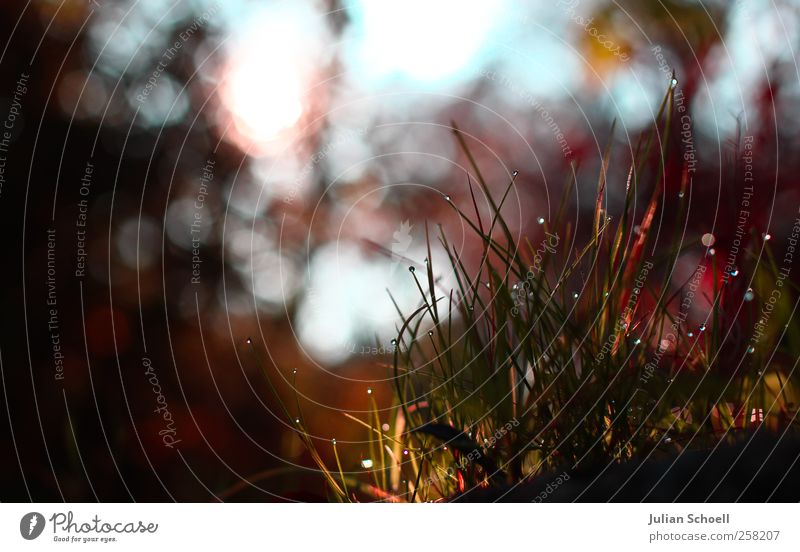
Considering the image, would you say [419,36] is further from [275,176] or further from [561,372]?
[561,372]

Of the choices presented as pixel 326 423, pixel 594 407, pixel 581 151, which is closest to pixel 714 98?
pixel 581 151

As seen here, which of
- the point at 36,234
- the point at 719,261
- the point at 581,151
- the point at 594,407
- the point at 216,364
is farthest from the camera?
the point at 216,364

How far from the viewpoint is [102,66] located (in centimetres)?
107

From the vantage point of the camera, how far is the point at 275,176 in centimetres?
106

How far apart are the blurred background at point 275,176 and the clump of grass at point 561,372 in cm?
7

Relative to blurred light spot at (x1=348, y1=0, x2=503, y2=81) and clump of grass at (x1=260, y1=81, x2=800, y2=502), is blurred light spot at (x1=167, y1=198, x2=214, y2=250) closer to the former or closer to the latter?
blurred light spot at (x1=348, y1=0, x2=503, y2=81)

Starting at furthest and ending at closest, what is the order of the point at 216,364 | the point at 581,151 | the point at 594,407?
the point at 216,364, the point at 581,151, the point at 594,407

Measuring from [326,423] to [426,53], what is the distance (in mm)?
567

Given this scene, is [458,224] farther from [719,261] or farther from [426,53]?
[719,261]

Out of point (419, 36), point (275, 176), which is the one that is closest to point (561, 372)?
point (419, 36)

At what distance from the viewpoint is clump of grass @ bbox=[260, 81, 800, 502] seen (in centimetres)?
63
